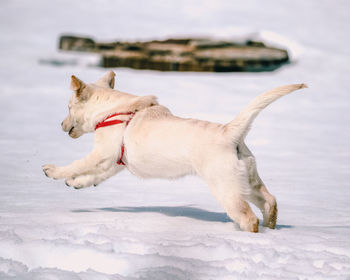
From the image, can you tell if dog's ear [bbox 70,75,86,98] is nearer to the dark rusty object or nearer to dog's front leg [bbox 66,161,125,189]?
dog's front leg [bbox 66,161,125,189]

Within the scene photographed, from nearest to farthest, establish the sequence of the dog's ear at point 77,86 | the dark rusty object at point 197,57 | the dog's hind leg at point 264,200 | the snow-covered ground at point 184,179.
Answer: the snow-covered ground at point 184,179 → the dog's hind leg at point 264,200 → the dog's ear at point 77,86 → the dark rusty object at point 197,57

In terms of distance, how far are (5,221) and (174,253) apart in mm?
1435

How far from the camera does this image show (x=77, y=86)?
16.0 ft

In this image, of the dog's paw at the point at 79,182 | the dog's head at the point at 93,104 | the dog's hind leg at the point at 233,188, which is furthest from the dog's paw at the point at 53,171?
the dog's hind leg at the point at 233,188

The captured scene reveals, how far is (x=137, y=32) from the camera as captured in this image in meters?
16.2

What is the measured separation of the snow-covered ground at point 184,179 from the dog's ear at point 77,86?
1077mm

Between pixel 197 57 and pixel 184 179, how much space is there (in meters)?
7.16

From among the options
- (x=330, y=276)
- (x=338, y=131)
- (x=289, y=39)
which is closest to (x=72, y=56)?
(x=289, y=39)

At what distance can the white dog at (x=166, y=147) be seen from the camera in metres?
3.94

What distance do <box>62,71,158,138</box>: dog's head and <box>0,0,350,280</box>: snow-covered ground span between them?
2.59 ft

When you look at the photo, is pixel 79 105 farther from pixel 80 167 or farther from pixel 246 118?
pixel 246 118

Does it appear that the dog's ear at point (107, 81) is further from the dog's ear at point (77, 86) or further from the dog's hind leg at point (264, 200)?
the dog's hind leg at point (264, 200)

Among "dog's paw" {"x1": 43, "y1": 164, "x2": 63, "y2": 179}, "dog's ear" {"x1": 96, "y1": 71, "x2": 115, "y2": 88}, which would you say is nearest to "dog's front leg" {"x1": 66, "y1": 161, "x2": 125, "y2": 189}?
"dog's paw" {"x1": 43, "y1": 164, "x2": 63, "y2": 179}

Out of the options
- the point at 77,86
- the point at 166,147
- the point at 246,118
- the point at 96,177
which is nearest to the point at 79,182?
the point at 96,177
